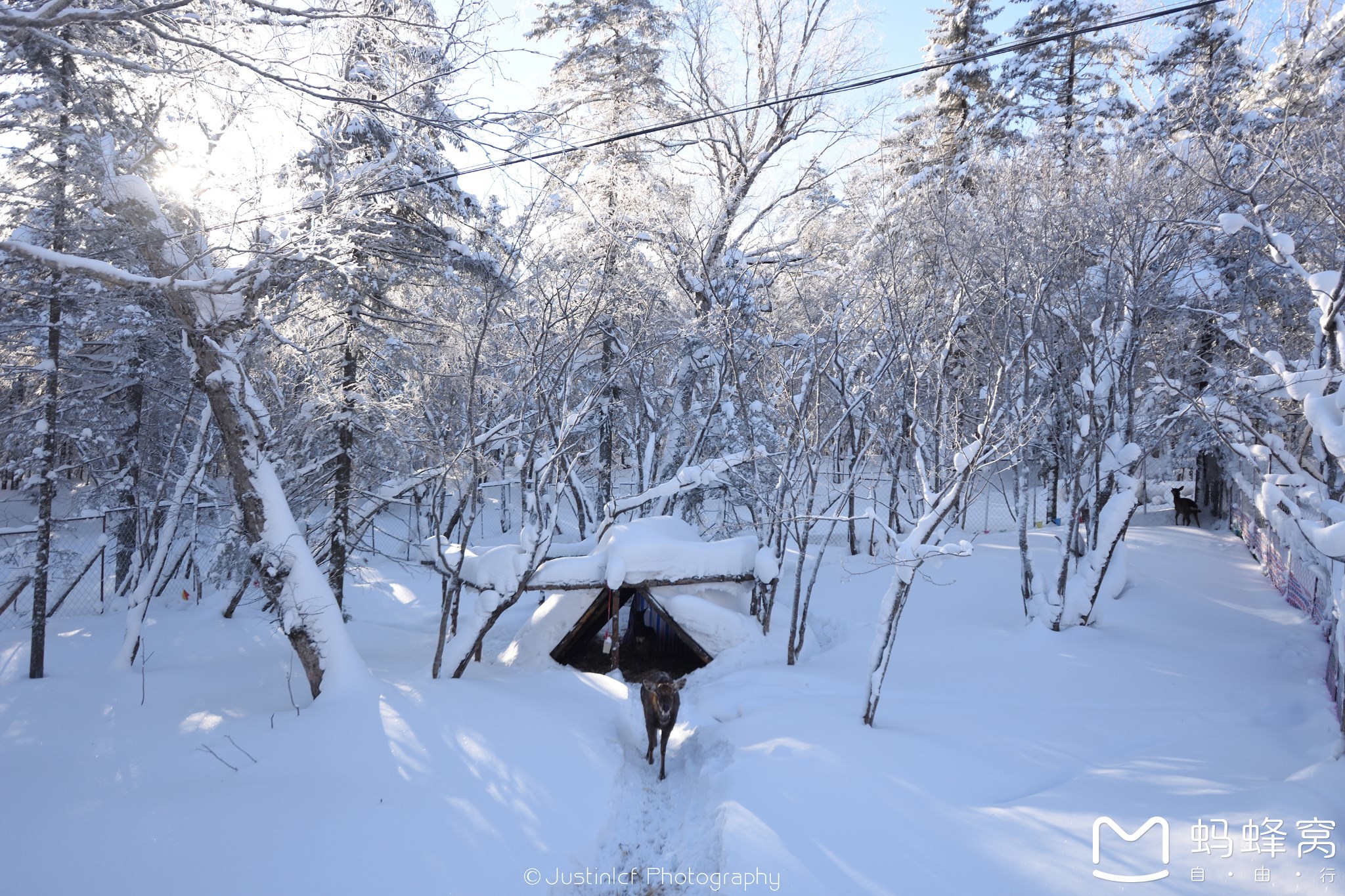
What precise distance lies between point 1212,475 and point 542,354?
20606mm

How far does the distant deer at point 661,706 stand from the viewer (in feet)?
21.7

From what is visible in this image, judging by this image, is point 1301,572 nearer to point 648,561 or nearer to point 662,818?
point 648,561

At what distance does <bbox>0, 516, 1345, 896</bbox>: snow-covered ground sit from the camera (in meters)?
4.16

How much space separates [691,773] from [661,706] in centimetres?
75

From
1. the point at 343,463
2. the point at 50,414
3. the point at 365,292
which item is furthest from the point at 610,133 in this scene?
the point at 50,414

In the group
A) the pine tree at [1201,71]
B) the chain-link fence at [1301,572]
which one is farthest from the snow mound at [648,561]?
the pine tree at [1201,71]

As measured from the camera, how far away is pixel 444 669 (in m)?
7.83

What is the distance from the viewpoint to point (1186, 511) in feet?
62.5

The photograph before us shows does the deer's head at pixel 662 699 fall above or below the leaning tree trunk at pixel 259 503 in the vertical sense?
below

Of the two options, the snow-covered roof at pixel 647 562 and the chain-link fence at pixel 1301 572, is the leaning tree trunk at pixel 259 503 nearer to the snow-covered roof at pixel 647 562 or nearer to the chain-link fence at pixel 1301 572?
the snow-covered roof at pixel 647 562

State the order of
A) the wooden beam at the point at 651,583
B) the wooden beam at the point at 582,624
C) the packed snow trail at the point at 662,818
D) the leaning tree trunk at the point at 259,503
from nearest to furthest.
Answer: the packed snow trail at the point at 662,818
the leaning tree trunk at the point at 259,503
the wooden beam at the point at 651,583
the wooden beam at the point at 582,624

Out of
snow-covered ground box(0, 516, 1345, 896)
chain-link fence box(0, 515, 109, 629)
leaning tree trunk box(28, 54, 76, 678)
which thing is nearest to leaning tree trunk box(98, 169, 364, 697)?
snow-covered ground box(0, 516, 1345, 896)

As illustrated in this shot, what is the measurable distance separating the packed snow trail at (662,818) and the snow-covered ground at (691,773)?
27 mm

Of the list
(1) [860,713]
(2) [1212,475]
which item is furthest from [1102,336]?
(2) [1212,475]
